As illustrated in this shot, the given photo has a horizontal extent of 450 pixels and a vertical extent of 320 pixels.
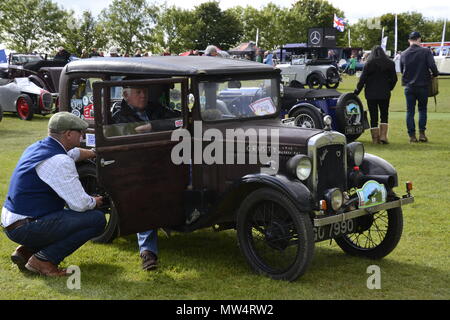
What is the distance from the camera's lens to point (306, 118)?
11477 mm

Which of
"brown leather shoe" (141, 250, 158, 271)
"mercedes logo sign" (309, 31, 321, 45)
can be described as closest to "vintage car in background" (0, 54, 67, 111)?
"brown leather shoe" (141, 250, 158, 271)

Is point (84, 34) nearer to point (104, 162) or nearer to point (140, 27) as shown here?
point (140, 27)

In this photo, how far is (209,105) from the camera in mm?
5047

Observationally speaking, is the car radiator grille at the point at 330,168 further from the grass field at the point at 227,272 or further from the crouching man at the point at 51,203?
the crouching man at the point at 51,203

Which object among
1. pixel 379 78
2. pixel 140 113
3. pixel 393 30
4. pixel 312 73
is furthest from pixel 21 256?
pixel 393 30

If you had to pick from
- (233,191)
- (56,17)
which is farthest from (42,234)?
(56,17)

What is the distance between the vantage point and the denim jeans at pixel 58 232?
4520 mm

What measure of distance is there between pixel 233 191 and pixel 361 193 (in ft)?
3.35

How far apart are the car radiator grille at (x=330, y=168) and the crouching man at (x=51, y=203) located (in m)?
1.78

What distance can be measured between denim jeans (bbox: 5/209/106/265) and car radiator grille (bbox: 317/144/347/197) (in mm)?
1787

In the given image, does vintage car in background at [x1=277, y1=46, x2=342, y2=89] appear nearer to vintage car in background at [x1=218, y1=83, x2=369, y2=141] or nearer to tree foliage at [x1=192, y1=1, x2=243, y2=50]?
vintage car in background at [x1=218, y1=83, x2=369, y2=141]

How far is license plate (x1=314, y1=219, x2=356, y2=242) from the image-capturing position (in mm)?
4500

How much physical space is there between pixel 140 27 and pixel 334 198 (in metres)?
52.7

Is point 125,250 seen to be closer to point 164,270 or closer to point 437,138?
point 164,270
